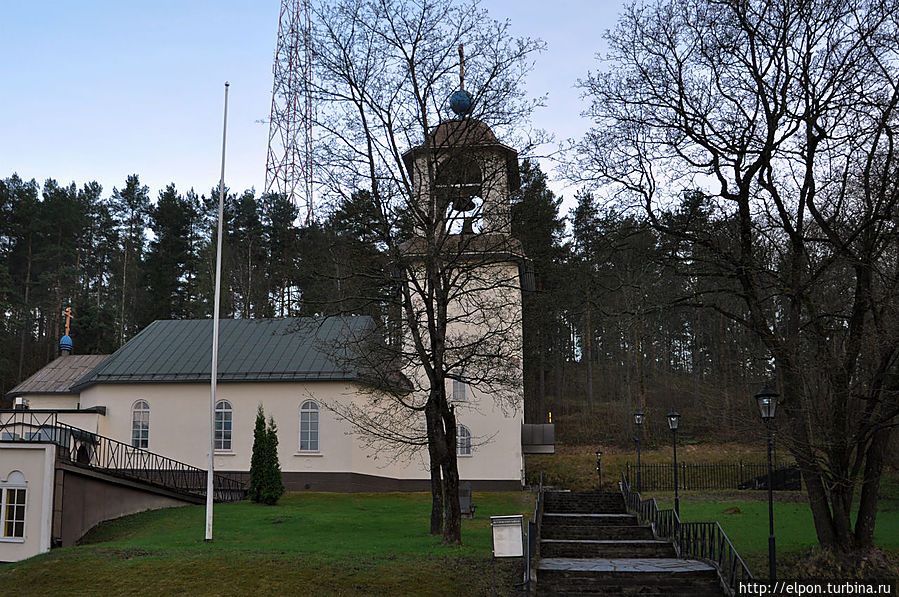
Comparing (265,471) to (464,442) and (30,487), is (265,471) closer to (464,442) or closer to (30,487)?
(30,487)

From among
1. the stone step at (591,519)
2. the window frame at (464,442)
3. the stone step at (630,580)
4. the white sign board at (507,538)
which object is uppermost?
the window frame at (464,442)

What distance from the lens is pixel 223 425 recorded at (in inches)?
1243

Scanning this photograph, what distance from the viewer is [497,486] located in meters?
29.9

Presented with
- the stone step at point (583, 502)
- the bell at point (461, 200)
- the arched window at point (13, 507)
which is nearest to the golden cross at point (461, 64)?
the bell at point (461, 200)

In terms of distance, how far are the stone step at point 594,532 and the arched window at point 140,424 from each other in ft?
61.5

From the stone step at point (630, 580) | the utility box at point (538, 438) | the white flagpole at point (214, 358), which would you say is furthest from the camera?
the utility box at point (538, 438)

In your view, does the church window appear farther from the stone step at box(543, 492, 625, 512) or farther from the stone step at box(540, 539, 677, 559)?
the stone step at box(540, 539, 677, 559)

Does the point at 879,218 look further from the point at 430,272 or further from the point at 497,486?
the point at 497,486

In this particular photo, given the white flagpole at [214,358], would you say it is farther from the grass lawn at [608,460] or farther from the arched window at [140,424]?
the grass lawn at [608,460]

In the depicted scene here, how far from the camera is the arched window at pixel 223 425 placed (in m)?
31.4

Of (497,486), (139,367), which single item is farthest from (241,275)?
(497,486)

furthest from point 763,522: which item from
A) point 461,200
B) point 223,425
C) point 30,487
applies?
point 223,425

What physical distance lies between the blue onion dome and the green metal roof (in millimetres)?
14653

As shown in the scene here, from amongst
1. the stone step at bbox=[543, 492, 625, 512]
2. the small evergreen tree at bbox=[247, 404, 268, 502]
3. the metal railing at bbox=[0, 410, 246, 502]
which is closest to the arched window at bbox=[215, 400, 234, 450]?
the metal railing at bbox=[0, 410, 246, 502]
